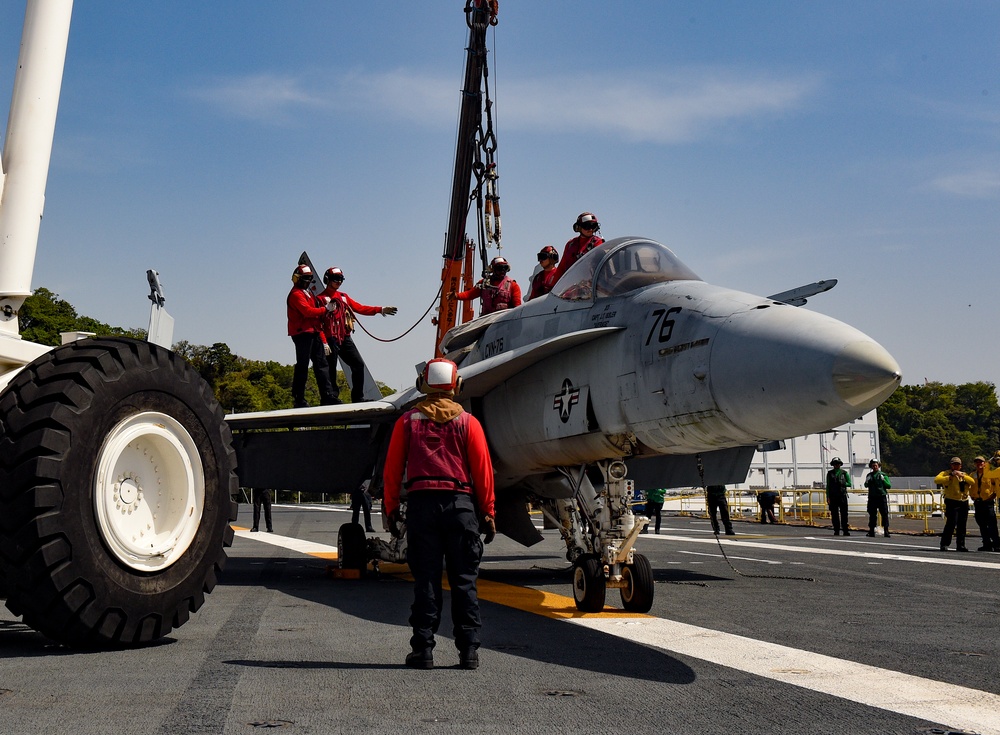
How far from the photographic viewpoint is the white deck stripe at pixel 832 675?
14.1 ft

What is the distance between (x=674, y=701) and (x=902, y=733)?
3.35 ft

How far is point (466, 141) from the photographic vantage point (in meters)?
29.8

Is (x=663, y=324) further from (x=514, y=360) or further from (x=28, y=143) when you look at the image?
(x=28, y=143)

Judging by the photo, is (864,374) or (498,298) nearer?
(864,374)

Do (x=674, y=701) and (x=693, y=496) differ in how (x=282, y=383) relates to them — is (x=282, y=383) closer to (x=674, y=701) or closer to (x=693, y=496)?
(x=693, y=496)

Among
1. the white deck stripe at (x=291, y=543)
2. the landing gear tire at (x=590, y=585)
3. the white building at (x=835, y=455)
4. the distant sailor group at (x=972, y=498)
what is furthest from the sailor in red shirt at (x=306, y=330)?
the white building at (x=835, y=455)

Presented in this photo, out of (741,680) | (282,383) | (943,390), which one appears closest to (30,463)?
(741,680)

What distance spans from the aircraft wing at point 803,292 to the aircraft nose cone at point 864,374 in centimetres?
331

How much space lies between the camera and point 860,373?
5457mm

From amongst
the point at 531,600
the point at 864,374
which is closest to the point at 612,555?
the point at 531,600

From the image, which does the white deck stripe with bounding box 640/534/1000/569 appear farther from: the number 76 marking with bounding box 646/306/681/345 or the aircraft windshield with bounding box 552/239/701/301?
the number 76 marking with bounding box 646/306/681/345

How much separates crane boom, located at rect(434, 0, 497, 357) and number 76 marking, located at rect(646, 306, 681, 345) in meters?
20.5

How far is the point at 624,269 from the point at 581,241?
9.11ft

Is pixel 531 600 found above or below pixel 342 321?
below
